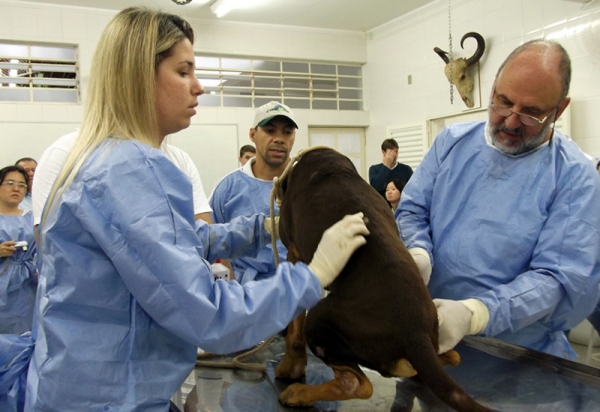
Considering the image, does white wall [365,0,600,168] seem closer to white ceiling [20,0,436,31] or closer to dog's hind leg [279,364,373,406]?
white ceiling [20,0,436,31]

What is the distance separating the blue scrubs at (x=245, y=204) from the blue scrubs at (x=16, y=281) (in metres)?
2.02

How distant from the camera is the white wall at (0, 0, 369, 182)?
6.29 metres

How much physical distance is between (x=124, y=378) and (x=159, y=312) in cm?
18

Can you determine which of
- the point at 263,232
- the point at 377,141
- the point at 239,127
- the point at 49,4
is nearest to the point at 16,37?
the point at 49,4

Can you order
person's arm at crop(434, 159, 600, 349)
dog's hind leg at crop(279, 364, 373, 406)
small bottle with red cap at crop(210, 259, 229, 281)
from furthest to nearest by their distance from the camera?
small bottle with red cap at crop(210, 259, 229, 281), person's arm at crop(434, 159, 600, 349), dog's hind leg at crop(279, 364, 373, 406)

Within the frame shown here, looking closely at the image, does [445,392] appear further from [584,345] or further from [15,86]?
[15,86]

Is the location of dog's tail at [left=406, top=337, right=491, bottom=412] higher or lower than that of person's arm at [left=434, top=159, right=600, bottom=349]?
lower

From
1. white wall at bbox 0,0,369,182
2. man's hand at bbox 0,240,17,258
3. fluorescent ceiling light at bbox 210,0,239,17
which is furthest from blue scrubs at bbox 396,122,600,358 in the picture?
white wall at bbox 0,0,369,182

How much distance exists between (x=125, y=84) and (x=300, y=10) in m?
6.42

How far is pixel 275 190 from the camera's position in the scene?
5.99ft

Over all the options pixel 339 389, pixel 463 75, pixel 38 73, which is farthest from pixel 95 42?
pixel 339 389

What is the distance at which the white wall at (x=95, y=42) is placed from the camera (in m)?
6.29

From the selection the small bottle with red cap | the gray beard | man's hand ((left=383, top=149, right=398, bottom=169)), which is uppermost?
man's hand ((left=383, top=149, right=398, bottom=169))

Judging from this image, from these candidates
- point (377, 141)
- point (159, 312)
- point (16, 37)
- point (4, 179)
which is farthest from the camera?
point (377, 141)
